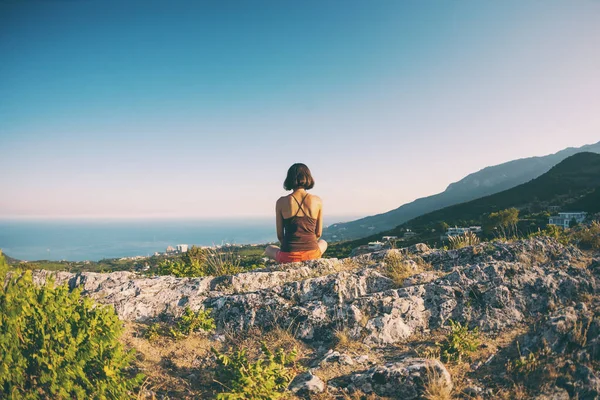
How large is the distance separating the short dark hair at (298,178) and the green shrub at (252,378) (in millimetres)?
4383

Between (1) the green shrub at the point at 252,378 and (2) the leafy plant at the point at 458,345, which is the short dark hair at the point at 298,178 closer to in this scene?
(1) the green shrub at the point at 252,378

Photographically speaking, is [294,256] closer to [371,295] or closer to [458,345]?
[371,295]

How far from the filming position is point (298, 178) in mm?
7461

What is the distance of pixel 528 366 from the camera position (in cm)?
357

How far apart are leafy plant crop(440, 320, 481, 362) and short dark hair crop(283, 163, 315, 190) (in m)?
4.51

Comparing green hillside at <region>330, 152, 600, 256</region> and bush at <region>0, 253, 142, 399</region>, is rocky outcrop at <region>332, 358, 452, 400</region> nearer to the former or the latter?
bush at <region>0, 253, 142, 399</region>

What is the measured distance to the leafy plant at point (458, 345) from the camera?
4074 mm

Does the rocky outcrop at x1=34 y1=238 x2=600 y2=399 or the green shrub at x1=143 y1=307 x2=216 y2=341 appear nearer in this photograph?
the rocky outcrop at x1=34 y1=238 x2=600 y2=399

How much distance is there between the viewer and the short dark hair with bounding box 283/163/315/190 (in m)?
7.47

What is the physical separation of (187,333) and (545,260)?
24.7 feet

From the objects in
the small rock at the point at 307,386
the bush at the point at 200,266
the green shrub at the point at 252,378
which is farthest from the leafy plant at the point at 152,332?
the small rock at the point at 307,386

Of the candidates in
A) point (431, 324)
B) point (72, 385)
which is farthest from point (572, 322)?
point (72, 385)

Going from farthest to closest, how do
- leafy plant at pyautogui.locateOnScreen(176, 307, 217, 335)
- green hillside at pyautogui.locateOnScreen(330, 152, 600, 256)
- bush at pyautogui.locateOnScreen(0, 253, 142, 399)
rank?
green hillside at pyautogui.locateOnScreen(330, 152, 600, 256), leafy plant at pyautogui.locateOnScreen(176, 307, 217, 335), bush at pyautogui.locateOnScreen(0, 253, 142, 399)

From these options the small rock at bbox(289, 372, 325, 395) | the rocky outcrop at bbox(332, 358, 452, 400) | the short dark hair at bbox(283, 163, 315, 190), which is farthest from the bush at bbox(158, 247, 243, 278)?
the rocky outcrop at bbox(332, 358, 452, 400)
